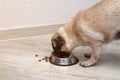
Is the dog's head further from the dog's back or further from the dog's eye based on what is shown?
the dog's back

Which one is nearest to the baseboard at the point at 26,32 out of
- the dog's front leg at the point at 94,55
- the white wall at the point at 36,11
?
the white wall at the point at 36,11

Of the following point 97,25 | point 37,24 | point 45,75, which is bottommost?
point 45,75

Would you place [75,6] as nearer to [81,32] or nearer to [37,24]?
[37,24]

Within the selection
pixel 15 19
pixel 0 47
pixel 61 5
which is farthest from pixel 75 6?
pixel 0 47

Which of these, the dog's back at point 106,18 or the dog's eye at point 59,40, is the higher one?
the dog's back at point 106,18

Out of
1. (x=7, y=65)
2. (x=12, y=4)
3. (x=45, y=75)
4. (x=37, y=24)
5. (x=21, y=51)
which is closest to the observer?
(x=45, y=75)

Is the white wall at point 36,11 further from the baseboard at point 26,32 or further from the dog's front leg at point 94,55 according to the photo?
the dog's front leg at point 94,55
